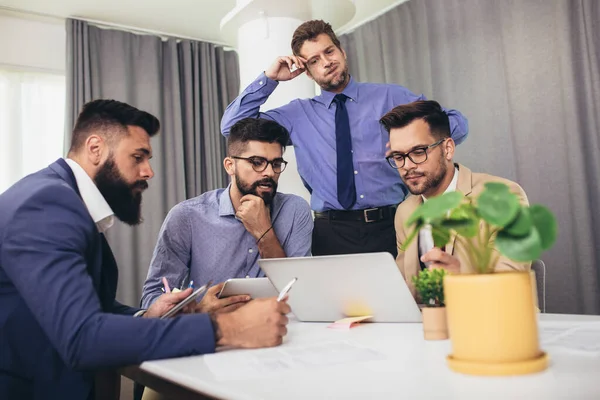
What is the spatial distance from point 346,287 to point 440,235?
537 millimetres

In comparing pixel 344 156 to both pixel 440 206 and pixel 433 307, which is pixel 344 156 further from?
pixel 440 206

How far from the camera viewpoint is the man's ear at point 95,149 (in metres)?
1.45

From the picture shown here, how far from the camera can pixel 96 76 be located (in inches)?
162

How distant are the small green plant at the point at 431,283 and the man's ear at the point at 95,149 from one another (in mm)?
898

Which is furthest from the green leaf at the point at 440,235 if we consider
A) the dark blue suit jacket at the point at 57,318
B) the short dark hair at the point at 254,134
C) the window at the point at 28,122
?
the window at the point at 28,122

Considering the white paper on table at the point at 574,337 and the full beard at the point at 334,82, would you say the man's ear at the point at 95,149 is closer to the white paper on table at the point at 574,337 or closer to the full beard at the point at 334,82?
the white paper on table at the point at 574,337

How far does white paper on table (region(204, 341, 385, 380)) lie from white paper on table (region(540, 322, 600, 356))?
1.04 ft

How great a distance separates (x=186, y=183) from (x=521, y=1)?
2.80m

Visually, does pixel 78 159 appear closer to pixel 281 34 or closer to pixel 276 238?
pixel 276 238

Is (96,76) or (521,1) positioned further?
(96,76)

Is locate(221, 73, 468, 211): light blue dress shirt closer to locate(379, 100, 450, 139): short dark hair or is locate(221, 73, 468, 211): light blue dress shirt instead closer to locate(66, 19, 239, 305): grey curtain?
locate(379, 100, 450, 139): short dark hair

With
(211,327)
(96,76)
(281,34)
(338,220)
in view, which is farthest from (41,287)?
(96,76)

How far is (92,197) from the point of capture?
4.48ft

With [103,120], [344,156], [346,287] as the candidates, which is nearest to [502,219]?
[346,287]
